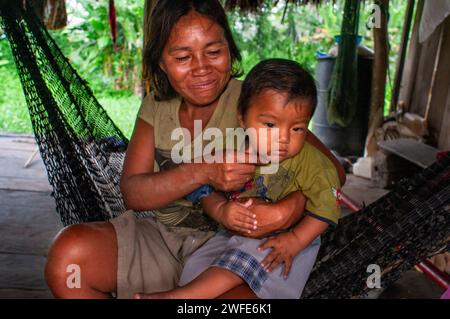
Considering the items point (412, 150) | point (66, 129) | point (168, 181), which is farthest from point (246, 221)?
point (412, 150)

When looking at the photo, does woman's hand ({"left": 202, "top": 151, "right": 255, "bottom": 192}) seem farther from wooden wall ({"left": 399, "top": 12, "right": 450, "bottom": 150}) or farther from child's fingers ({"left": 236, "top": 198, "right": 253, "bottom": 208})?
wooden wall ({"left": 399, "top": 12, "right": 450, "bottom": 150})

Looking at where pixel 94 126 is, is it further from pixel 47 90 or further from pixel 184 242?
pixel 184 242

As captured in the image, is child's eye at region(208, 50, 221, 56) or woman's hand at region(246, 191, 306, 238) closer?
woman's hand at region(246, 191, 306, 238)

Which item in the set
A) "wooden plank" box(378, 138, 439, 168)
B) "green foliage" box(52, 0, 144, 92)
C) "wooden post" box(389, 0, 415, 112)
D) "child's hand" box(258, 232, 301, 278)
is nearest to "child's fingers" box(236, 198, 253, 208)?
"child's hand" box(258, 232, 301, 278)

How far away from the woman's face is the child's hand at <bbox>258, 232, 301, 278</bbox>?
0.44 meters

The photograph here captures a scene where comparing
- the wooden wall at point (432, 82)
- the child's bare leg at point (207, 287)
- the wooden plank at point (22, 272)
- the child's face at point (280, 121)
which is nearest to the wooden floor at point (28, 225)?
the wooden plank at point (22, 272)

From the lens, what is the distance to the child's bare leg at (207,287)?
122 centimetres

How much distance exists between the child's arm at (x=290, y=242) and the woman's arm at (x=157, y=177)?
0.17 m

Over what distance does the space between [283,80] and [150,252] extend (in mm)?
594

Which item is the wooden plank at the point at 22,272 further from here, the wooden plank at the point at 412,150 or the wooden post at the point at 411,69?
the wooden post at the point at 411,69

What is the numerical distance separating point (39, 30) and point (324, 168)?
124 cm

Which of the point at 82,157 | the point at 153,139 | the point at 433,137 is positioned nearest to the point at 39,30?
the point at 82,157

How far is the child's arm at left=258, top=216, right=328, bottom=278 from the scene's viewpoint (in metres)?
1.26

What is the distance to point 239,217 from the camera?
127cm
